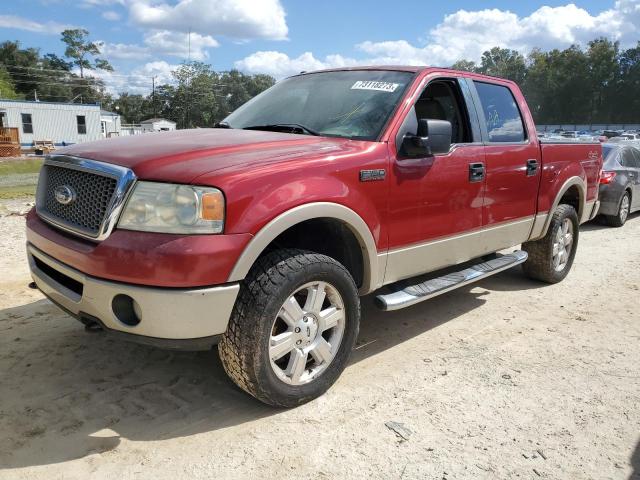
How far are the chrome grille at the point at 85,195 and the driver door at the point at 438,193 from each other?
165 centimetres

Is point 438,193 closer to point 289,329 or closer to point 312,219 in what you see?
point 312,219

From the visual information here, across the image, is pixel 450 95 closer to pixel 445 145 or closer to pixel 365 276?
pixel 445 145

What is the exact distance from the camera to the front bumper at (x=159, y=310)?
247 centimetres

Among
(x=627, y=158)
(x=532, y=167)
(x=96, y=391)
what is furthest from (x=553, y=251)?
(x=627, y=158)

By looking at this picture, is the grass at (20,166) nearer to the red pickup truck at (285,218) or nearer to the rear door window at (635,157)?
the rear door window at (635,157)

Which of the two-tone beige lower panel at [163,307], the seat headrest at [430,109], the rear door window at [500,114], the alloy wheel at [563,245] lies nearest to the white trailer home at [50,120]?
the alloy wheel at [563,245]

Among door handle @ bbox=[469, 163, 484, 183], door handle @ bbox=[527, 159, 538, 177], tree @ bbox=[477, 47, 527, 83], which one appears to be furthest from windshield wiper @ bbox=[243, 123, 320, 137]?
tree @ bbox=[477, 47, 527, 83]

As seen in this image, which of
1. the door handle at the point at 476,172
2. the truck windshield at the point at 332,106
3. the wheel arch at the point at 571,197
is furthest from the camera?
the wheel arch at the point at 571,197

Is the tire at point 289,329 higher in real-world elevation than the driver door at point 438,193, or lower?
lower

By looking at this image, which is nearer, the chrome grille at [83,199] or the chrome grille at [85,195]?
the chrome grille at [85,195]

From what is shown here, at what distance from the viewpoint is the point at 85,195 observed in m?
2.83

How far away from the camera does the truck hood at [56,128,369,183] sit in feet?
8.61

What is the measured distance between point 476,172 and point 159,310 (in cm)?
262

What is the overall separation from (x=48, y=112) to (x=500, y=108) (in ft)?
134
